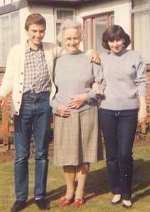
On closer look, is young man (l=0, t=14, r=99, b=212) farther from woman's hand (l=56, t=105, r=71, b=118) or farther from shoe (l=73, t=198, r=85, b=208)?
shoe (l=73, t=198, r=85, b=208)

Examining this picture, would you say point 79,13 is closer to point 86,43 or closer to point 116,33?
point 86,43

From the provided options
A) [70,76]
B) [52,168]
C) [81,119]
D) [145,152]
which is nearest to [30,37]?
[70,76]

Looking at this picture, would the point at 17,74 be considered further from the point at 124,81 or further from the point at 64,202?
the point at 64,202

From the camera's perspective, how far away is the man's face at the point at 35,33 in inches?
244

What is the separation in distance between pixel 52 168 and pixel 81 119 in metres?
2.66

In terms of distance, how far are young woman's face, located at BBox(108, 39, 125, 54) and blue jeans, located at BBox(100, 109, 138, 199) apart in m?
0.63

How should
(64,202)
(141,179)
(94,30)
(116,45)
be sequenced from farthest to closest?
(94,30)
(141,179)
(64,202)
(116,45)

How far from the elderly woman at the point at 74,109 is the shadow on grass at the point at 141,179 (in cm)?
86

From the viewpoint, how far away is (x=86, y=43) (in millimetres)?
18656

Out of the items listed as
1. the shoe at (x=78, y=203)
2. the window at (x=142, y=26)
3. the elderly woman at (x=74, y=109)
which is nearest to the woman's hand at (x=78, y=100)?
the elderly woman at (x=74, y=109)

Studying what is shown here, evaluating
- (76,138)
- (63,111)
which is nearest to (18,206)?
(76,138)

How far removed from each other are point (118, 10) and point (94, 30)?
69.5 inches

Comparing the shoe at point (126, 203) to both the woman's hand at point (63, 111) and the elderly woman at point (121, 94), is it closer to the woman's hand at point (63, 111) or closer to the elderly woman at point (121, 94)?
the elderly woman at point (121, 94)

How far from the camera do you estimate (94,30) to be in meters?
18.5
